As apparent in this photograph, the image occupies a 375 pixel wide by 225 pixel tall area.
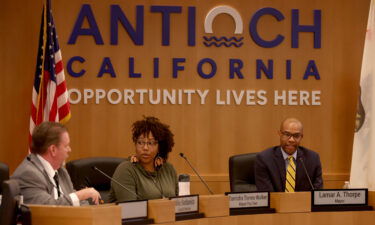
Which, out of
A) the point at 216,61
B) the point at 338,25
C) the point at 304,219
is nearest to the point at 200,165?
the point at 216,61

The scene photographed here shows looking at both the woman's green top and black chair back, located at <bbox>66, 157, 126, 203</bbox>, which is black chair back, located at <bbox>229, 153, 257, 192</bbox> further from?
black chair back, located at <bbox>66, 157, 126, 203</bbox>

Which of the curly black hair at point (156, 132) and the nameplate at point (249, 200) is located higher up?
the curly black hair at point (156, 132)

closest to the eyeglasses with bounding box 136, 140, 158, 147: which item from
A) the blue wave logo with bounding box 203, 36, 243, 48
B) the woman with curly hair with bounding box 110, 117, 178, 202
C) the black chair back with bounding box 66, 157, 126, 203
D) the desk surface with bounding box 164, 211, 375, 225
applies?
the woman with curly hair with bounding box 110, 117, 178, 202

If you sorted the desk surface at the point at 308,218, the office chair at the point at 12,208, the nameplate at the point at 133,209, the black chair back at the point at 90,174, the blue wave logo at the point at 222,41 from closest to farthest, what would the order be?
the office chair at the point at 12,208 < the nameplate at the point at 133,209 < the desk surface at the point at 308,218 < the black chair back at the point at 90,174 < the blue wave logo at the point at 222,41

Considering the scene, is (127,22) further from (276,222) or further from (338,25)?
(276,222)

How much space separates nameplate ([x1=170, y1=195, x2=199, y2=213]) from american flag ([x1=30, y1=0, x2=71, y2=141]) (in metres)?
2.48

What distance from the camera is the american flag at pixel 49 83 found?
20.6ft

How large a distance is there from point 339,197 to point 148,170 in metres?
1.36

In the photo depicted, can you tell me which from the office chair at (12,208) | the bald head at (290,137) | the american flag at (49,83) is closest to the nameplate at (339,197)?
the bald head at (290,137)

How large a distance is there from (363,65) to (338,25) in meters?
0.59

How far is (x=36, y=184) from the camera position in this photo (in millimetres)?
3646

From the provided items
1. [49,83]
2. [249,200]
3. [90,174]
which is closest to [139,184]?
[90,174]

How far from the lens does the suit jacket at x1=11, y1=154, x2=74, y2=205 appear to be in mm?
3615

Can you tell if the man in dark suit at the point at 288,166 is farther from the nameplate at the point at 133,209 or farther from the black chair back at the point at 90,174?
the nameplate at the point at 133,209
